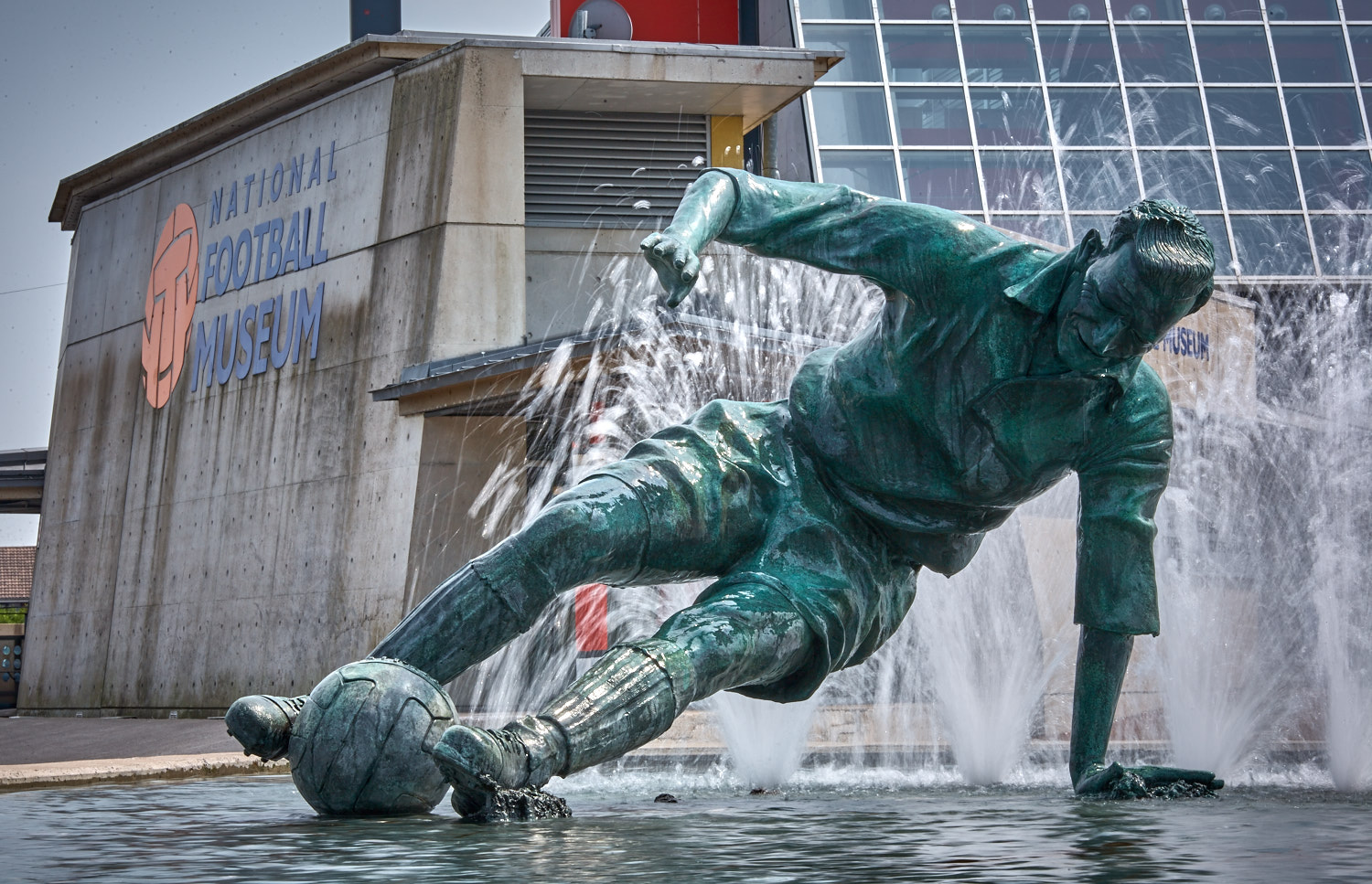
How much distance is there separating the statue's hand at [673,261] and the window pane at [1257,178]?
25136 millimetres

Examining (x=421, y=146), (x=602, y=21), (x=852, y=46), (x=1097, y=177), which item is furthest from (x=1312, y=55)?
(x=421, y=146)

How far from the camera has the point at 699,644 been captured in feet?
9.93

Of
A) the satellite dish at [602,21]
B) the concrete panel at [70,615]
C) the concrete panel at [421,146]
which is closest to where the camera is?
the concrete panel at [421,146]

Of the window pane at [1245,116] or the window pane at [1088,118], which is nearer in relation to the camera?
the window pane at [1088,118]

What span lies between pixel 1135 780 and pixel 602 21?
644 inches

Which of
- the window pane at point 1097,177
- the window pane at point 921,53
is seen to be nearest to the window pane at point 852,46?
the window pane at point 921,53

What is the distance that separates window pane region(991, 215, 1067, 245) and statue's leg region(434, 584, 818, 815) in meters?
21.8

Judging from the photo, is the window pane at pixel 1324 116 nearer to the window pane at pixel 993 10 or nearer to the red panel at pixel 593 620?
the window pane at pixel 993 10

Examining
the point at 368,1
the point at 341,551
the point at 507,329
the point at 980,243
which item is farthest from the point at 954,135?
the point at 980,243

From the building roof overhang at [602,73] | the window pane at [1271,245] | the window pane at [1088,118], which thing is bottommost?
the building roof overhang at [602,73]

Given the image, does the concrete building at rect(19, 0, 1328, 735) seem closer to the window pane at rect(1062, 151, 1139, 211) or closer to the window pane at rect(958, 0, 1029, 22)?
the window pane at rect(1062, 151, 1139, 211)

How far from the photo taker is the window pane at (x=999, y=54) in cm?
2655

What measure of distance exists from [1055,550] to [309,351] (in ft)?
27.4

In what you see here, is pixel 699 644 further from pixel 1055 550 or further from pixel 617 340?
pixel 1055 550
